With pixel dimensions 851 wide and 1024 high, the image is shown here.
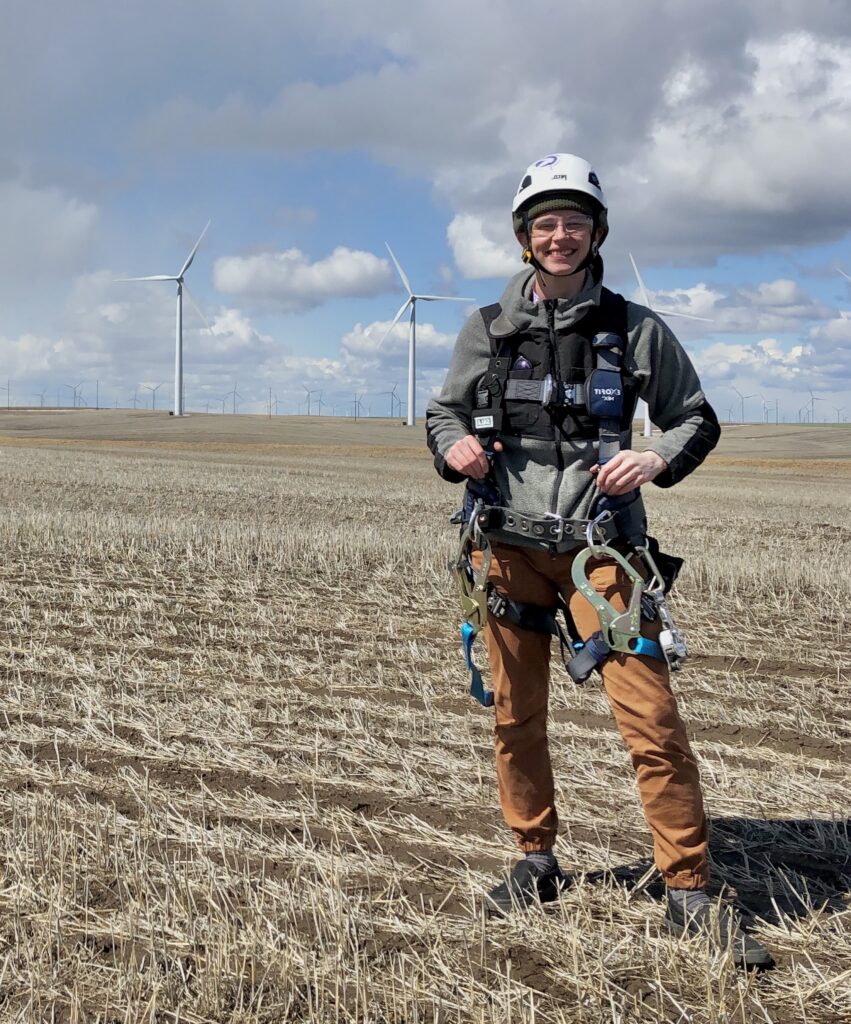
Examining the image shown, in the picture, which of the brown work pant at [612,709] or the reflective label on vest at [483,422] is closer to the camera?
the brown work pant at [612,709]

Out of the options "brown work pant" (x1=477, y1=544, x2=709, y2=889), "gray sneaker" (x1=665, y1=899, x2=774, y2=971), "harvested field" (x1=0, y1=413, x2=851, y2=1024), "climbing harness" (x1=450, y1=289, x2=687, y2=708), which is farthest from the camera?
"climbing harness" (x1=450, y1=289, x2=687, y2=708)

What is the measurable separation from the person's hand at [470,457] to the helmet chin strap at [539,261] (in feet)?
2.09

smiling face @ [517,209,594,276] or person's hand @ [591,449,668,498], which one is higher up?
smiling face @ [517,209,594,276]

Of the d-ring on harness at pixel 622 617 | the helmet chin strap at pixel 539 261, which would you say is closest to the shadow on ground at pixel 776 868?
the d-ring on harness at pixel 622 617

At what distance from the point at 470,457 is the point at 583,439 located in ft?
1.34

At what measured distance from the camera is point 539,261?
12.4 feet

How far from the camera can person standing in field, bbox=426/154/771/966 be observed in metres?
3.52

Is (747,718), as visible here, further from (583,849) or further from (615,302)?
(615,302)

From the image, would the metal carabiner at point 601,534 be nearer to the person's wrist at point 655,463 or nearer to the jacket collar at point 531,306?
the person's wrist at point 655,463

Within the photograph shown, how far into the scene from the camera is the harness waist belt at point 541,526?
145 inches

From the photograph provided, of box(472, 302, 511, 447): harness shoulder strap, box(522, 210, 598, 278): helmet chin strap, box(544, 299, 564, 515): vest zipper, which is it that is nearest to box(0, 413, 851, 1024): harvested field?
box(544, 299, 564, 515): vest zipper

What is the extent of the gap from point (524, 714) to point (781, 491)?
97.6 ft

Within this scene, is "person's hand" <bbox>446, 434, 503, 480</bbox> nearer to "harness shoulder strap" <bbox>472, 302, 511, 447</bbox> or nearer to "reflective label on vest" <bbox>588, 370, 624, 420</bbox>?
"harness shoulder strap" <bbox>472, 302, 511, 447</bbox>

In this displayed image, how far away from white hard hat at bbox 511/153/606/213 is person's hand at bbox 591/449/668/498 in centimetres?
93
